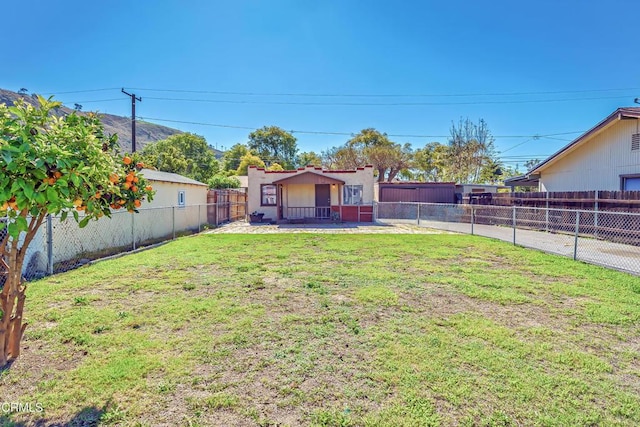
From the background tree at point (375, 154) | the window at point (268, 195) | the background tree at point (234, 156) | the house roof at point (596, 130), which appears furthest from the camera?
the background tree at point (234, 156)

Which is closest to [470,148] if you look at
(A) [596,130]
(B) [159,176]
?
(A) [596,130]

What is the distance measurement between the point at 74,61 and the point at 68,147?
25426mm

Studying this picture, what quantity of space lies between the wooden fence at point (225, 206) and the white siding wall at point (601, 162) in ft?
57.5

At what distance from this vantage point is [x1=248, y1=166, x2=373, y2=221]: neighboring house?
17656mm

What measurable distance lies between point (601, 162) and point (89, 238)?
19.3 metres

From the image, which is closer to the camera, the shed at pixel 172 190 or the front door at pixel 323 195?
the shed at pixel 172 190

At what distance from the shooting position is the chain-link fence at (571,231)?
743 cm

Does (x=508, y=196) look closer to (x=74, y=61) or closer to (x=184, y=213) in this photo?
(x=184, y=213)

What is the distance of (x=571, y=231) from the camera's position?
11.5m

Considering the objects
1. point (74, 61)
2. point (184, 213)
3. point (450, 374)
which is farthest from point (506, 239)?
point (74, 61)

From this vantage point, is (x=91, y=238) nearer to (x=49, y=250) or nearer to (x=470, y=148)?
(x=49, y=250)

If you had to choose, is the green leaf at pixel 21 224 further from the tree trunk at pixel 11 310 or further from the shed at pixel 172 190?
the shed at pixel 172 190

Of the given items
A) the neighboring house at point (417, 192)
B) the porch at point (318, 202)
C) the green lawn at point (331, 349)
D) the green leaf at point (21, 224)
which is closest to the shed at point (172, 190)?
the porch at point (318, 202)

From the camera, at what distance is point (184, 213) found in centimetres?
1415
